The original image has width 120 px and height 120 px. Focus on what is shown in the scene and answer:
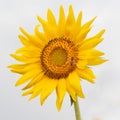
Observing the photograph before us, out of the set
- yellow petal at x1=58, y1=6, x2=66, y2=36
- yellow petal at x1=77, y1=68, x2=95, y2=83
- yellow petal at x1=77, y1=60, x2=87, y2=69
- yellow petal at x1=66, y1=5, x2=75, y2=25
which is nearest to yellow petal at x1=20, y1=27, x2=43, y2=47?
yellow petal at x1=58, y1=6, x2=66, y2=36

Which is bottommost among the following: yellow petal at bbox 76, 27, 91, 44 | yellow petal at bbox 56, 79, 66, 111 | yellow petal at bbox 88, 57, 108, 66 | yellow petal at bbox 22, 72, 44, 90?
yellow petal at bbox 56, 79, 66, 111

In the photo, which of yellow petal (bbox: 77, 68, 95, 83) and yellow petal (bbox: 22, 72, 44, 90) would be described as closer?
yellow petal (bbox: 77, 68, 95, 83)

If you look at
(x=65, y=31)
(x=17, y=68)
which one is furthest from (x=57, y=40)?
(x=17, y=68)

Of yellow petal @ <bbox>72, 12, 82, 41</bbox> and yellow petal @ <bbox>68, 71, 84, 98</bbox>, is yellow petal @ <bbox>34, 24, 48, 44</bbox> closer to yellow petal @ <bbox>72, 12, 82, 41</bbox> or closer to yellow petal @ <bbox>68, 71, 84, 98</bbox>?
yellow petal @ <bbox>72, 12, 82, 41</bbox>

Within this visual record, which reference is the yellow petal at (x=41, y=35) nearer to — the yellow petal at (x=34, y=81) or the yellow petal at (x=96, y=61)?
the yellow petal at (x=34, y=81)

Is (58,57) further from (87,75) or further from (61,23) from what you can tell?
(87,75)

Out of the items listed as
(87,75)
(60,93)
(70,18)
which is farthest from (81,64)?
(70,18)

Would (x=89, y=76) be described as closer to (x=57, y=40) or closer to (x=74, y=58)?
(x=74, y=58)

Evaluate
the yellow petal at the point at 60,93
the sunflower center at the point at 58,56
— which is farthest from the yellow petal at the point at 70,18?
the yellow petal at the point at 60,93
